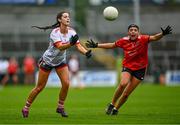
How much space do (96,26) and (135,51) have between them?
37736 millimetres

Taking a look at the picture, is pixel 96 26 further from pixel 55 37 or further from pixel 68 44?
pixel 68 44

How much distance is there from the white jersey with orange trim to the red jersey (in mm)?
1604

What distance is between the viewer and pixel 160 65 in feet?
163

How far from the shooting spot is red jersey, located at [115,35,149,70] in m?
18.5

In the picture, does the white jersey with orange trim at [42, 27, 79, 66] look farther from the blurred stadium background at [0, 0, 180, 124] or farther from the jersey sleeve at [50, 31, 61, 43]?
the blurred stadium background at [0, 0, 180, 124]

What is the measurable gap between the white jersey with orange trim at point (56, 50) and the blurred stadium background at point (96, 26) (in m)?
30.3

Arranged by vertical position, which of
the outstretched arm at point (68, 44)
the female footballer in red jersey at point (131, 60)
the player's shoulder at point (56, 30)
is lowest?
the female footballer in red jersey at point (131, 60)

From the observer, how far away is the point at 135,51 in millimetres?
18547

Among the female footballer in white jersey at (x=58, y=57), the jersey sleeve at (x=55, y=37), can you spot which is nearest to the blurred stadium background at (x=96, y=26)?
the female footballer in white jersey at (x=58, y=57)

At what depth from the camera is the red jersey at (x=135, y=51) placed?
60.8 feet

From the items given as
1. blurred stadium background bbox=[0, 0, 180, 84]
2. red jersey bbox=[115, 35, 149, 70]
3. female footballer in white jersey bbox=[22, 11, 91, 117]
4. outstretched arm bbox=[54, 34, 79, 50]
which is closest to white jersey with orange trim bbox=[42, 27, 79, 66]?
female footballer in white jersey bbox=[22, 11, 91, 117]

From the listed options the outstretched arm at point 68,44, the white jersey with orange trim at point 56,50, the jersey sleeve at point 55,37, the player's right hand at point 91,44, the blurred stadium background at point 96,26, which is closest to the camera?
the outstretched arm at point 68,44

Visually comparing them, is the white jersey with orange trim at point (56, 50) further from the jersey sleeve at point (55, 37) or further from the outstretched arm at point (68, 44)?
the outstretched arm at point (68, 44)

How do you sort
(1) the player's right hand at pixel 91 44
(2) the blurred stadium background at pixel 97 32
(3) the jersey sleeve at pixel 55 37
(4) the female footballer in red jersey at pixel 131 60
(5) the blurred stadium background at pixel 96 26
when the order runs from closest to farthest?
(3) the jersey sleeve at pixel 55 37
(1) the player's right hand at pixel 91 44
(4) the female footballer in red jersey at pixel 131 60
(2) the blurred stadium background at pixel 97 32
(5) the blurred stadium background at pixel 96 26
